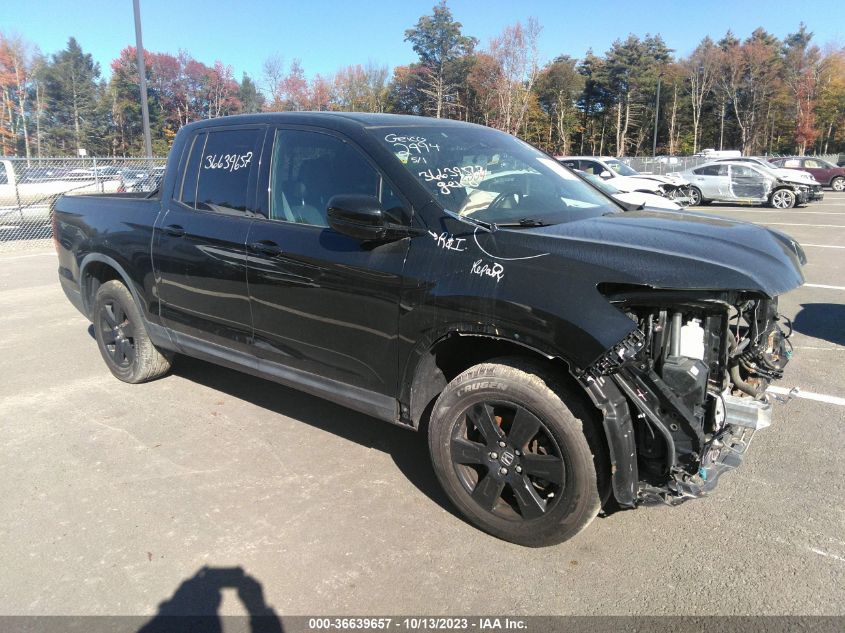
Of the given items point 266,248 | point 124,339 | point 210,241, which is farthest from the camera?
point 124,339

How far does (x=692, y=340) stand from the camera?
257cm

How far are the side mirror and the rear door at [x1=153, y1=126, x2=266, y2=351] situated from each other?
0.96m

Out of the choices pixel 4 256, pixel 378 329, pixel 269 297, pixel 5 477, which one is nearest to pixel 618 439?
pixel 378 329

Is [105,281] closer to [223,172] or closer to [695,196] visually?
[223,172]

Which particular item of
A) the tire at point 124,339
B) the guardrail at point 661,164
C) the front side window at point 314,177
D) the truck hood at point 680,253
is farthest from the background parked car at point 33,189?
the guardrail at point 661,164

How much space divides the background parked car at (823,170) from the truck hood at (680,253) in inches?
1245

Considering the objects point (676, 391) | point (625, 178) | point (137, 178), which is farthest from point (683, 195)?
point (676, 391)

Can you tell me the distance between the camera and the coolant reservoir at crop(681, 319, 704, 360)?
2555 mm

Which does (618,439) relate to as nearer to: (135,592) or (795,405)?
(135,592)

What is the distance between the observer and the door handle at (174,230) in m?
4.02

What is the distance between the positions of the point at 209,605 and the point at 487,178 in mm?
2442

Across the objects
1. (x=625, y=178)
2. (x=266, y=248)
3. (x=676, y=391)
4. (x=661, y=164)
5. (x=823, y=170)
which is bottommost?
(x=676, y=391)

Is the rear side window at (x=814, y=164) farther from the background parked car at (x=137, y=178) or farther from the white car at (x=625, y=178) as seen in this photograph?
the background parked car at (x=137, y=178)

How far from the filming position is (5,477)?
3.56 meters
